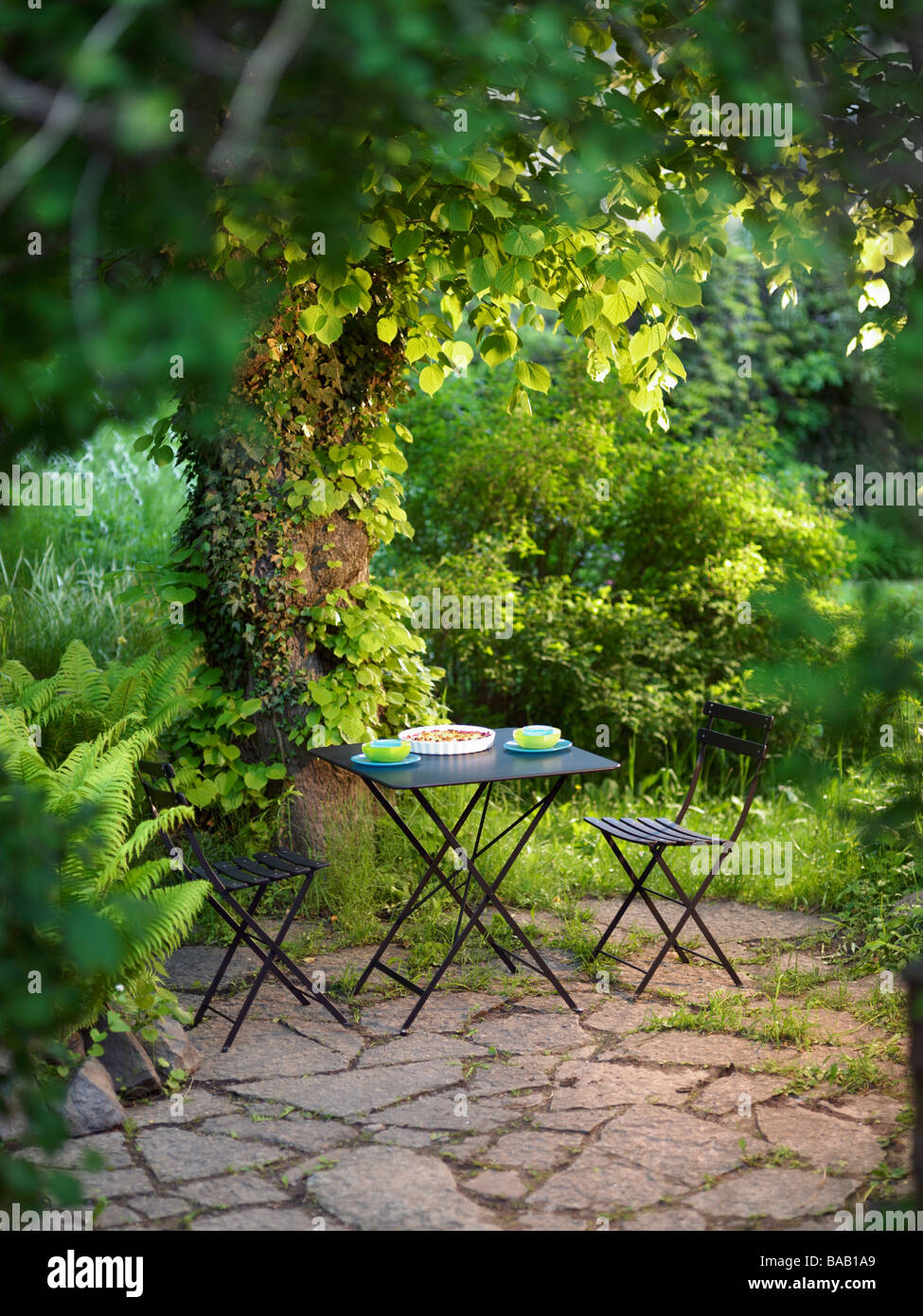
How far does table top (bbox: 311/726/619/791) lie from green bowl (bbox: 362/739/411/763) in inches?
2.1

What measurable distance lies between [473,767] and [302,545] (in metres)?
2.14

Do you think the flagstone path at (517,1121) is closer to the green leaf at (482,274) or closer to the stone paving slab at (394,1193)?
the stone paving slab at (394,1193)

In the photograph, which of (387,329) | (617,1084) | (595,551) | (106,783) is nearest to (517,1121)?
(617,1084)

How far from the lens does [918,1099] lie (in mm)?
2561

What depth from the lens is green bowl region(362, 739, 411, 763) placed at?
5.07 meters

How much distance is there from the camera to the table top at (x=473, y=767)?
4.76 metres

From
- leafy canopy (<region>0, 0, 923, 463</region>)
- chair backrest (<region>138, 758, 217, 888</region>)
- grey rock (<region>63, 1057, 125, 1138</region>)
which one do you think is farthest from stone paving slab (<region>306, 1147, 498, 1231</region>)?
leafy canopy (<region>0, 0, 923, 463</region>)

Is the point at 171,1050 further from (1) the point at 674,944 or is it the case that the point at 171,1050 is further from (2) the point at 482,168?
(2) the point at 482,168

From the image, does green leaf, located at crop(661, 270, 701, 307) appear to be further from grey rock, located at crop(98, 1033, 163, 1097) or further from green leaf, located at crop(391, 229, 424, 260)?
grey rock, located at crop(98, 1033, 163, 1097)

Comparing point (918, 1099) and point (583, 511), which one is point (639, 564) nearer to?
point (583, 511)

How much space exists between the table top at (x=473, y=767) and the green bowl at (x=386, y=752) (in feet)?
0.17

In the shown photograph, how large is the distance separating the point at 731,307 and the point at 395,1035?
9.78 meters

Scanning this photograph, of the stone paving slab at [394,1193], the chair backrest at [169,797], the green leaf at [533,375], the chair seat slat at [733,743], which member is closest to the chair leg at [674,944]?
the chair seat slat at [733,743]

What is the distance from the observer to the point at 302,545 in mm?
Result: 6629
